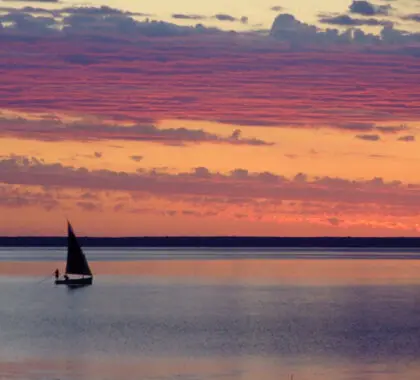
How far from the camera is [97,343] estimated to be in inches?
2606

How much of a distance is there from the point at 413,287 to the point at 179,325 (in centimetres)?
5829

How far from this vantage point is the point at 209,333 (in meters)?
72.8

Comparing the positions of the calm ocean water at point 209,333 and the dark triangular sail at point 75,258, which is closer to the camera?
the calm ocean water at point 209,333

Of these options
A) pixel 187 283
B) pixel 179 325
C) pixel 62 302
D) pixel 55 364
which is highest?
pixel 55 364

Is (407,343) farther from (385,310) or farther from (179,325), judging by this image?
(385,310)

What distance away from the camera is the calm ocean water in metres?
54.6

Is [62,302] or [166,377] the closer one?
[166,377]

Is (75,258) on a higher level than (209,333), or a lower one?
lower

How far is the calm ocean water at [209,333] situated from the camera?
179ft

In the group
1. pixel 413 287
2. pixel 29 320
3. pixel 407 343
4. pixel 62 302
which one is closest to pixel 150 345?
pixel 407 343

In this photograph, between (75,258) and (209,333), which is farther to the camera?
(75,258)

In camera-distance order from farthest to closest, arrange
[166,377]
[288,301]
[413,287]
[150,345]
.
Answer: [413,287], [288,301], [150,345], [166,377]

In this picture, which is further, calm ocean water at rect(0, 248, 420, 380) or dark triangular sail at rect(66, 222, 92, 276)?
Result: dark triangular sail at rect(66, 222, 92, 276)

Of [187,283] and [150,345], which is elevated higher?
[150,345]
